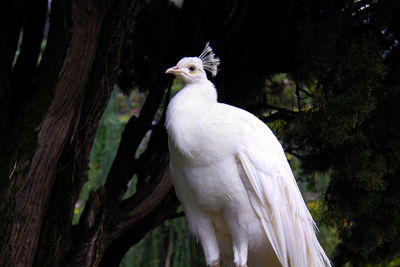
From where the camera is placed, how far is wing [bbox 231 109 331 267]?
193 centimetres

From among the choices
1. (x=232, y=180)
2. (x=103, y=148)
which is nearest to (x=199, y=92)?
(x=232, y=180)

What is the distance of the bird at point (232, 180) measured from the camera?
1.91 m

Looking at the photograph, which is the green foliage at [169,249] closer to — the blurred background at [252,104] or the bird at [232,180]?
the blurred background at [252,104]

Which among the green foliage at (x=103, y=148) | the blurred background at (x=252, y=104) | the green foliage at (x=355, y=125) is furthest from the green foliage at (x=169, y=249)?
the green foliage at (x=355, y=125)

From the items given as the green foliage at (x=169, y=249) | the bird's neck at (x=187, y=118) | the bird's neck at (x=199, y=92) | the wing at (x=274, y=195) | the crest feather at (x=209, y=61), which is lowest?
the green foliage at (x=169, y=249)

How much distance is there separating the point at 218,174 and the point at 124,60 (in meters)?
2.19

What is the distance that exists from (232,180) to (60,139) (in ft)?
3.24

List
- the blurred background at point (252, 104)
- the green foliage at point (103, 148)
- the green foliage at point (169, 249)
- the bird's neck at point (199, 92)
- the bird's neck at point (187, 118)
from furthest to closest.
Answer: the green foliage at point (103, 148), the green foliage at point (169, 249), the blurred background at point (252, 104), the bird's neck at point (199, 92), the bird's neck at point (187, 118)

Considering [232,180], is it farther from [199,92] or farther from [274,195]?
[199,92]

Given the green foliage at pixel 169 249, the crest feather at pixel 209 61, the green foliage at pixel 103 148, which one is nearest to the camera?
the crest feather at pixel 209 61

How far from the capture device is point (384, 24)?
8.41 feet

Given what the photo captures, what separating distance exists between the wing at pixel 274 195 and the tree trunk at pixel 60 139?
0.89 m

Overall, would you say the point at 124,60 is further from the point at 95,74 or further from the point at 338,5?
the point at 338,5

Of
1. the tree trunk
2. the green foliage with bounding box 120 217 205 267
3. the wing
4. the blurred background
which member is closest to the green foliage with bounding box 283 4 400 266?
the blurred background
